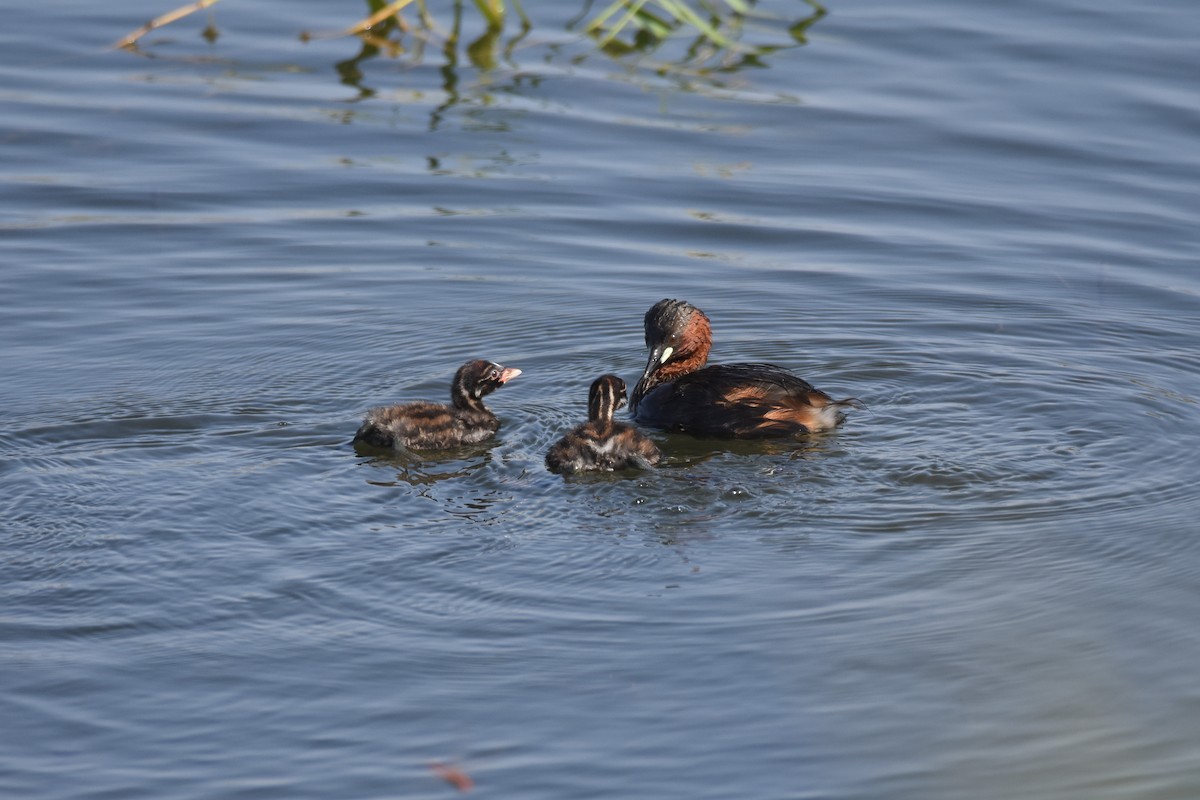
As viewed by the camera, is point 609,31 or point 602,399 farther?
point 609,31

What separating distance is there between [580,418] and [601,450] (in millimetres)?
969

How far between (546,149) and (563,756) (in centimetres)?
888

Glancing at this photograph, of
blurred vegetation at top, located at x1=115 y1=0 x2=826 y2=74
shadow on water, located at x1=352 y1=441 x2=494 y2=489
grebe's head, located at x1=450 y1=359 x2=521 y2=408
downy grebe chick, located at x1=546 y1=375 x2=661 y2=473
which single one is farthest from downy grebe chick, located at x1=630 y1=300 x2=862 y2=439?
blurred vegetation at top, located at x1=115 y1=0 x2=826 y2=74

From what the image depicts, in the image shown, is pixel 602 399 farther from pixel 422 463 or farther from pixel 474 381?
pixel 422 463

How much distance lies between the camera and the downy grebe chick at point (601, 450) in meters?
8.30

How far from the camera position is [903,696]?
6203 mm

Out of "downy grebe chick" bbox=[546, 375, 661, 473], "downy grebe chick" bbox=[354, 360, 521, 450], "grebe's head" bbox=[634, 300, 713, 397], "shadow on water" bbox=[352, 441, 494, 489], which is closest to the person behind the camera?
"downy grebe chick" bbox=[546, 375, 661, 473]

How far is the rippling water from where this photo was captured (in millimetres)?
6016

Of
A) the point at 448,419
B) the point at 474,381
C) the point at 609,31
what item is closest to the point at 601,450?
the point at 448,419

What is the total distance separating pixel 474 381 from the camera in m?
9.10

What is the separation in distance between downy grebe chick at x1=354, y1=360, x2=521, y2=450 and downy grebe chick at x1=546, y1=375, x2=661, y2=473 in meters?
0.57

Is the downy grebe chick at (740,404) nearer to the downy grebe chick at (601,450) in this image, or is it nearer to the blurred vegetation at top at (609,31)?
the downy grebe chick at (601,450)

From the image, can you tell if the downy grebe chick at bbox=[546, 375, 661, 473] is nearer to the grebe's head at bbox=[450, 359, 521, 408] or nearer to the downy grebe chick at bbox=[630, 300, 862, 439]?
the downy grebe chick at bbox=[630, 300, 862, 439]

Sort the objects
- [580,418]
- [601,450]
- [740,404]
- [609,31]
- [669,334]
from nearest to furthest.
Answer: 1. [601,450]
2. [740,404]
3. [580,418]
4. [669,334]
5. [609,31]
